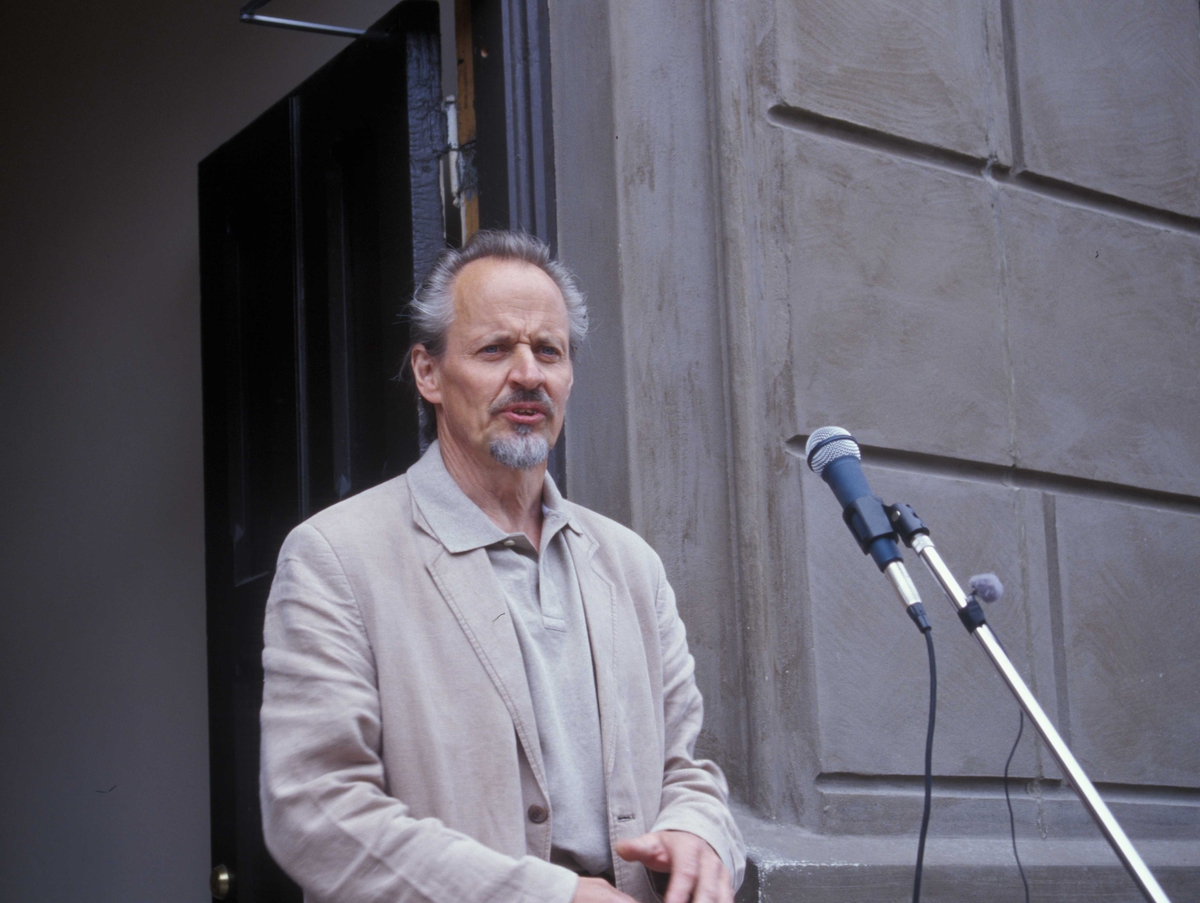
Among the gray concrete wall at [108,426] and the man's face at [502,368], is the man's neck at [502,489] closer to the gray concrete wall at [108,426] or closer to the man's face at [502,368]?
the man's face at [502,368]

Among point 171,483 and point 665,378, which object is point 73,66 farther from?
point 665,378

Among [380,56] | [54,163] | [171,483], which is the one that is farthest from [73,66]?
[380,56]

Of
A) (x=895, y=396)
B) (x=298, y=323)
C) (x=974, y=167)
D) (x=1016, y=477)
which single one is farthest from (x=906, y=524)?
(x=974, y=167)

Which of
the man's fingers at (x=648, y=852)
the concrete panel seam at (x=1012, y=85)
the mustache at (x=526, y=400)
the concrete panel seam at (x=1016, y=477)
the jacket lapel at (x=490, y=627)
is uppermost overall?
the concrete panel seam at (x=1012, y=85)

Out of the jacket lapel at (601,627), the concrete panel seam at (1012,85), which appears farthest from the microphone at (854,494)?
the concrete panel seam at (1012,85)

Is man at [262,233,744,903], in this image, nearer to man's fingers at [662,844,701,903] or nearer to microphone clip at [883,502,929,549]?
man's fingers at [662,844,701,903]

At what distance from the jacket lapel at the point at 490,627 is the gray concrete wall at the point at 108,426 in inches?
107

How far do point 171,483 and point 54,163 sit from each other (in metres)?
1.35

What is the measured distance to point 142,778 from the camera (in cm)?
484

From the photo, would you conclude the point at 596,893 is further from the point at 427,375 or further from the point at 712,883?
the point at 427,375

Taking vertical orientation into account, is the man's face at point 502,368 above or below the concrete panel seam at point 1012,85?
below

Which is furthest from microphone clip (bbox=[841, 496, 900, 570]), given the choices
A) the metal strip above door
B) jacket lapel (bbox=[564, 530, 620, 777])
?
the metal strip above door

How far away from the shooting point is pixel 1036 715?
1.88 metres

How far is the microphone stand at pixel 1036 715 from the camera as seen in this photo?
5.96 ft
